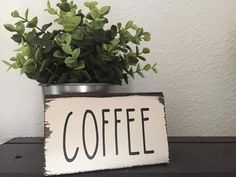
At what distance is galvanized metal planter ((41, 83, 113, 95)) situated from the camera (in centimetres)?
66

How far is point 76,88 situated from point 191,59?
0.37 m

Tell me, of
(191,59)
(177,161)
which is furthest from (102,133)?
(191,59)

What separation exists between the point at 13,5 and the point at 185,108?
0.53 metres

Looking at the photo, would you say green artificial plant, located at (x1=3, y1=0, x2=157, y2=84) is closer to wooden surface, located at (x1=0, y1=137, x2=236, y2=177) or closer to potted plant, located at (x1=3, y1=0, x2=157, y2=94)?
potted plant, located at (x1=3, y1=0, x2=157, y2=94)

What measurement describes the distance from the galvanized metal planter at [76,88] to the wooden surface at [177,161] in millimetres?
119

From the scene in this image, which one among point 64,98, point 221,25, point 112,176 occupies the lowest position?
point 112,176

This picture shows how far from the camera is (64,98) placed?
0.53 meters

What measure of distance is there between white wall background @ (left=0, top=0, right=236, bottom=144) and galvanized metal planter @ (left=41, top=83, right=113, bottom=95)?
224mm

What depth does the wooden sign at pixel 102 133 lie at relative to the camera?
0.52 meters

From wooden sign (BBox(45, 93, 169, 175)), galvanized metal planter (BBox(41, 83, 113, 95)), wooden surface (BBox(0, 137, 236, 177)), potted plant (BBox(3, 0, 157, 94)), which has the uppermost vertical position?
potted plant (BBox(3, 0, 157, 94))

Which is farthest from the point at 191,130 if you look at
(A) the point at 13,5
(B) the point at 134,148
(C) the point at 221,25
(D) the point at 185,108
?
(A) the point at 13,5

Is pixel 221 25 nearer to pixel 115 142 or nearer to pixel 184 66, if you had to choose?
pixel 184 66

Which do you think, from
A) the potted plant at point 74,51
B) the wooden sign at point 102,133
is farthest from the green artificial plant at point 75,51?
the wooden sign at point 102,133

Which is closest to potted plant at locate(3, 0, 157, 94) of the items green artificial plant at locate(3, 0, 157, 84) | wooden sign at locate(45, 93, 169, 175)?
green artificial plant at locate(3, 0, 157, 84)
